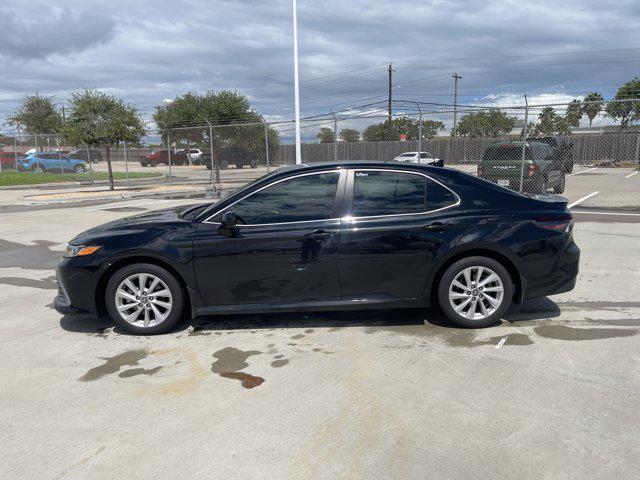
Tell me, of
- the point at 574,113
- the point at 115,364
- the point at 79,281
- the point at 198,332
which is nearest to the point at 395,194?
the point at 198,332

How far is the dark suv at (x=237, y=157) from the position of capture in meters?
24.2

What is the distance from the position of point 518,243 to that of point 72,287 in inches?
160

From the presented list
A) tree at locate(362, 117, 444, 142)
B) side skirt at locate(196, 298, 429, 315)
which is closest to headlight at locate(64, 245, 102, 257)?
side skirt at locate(196, 298, 429, 315)

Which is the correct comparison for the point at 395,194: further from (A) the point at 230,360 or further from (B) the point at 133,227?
(B) the point at 133,227

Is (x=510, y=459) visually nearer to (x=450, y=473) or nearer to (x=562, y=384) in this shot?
(x=450, y=473)

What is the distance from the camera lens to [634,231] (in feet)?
31.9

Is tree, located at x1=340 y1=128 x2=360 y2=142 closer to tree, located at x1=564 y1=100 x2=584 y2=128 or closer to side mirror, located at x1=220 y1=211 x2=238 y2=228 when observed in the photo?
tree, located at x1=564 y1=100 x2=584 y2=128

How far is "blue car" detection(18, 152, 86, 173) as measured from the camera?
33.7m

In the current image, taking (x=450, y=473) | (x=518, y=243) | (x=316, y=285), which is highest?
(x=518, y=243)

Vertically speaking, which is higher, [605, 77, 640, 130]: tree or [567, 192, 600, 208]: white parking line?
[605, 77, 640, 130]: tree

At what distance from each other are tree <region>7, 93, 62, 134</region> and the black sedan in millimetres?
48376

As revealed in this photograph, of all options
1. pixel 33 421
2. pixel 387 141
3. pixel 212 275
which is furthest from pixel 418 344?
pixel 387 141

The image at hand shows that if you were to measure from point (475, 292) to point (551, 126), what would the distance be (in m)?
10.6

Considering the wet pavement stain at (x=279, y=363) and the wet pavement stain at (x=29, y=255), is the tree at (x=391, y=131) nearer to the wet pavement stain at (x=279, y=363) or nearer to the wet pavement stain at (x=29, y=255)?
the wet pavement stain at (x=29, y=255)
